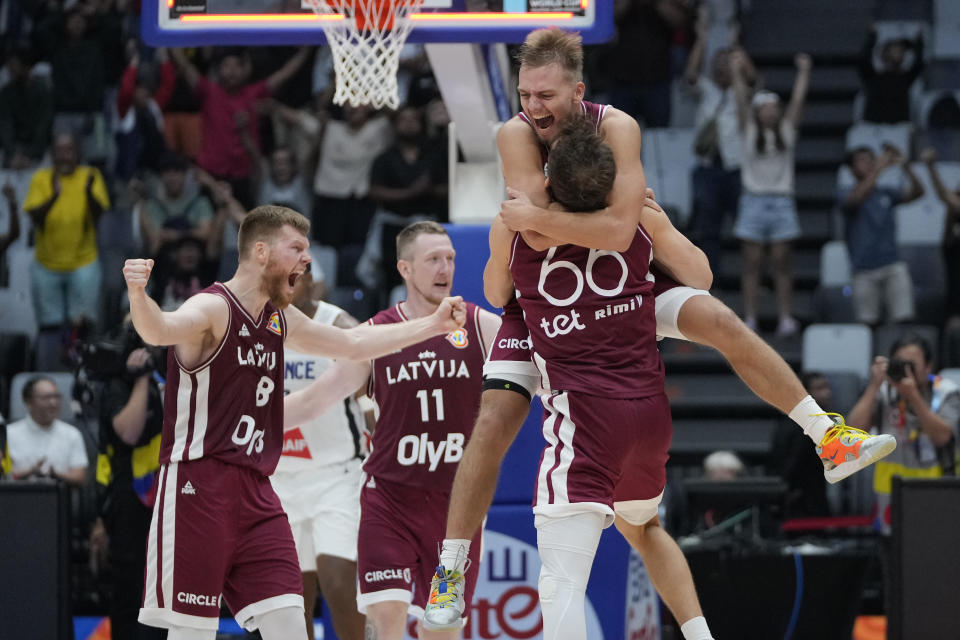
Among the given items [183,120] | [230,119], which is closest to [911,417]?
[230,119]

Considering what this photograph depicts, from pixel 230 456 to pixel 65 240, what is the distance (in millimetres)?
8185

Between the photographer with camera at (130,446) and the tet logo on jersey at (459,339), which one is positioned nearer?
the tet logo on jersey at (459,339)

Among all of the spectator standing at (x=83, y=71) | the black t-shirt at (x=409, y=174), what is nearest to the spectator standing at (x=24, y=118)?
the spectator standing at (x=83, y=71)

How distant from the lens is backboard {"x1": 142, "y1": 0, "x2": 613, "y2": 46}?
23.1ft

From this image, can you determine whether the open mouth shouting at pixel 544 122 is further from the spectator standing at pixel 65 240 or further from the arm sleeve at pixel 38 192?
the arm sleeve at pixel 38 192

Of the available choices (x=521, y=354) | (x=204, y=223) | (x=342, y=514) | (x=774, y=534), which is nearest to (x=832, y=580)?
(x=774, y=534)

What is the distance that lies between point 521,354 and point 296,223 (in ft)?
4.05

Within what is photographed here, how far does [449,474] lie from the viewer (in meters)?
6.84

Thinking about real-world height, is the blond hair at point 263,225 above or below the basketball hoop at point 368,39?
below

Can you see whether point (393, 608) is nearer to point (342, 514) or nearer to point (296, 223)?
point (342, 514)

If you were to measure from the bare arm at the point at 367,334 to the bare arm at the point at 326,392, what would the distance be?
422 millimetres

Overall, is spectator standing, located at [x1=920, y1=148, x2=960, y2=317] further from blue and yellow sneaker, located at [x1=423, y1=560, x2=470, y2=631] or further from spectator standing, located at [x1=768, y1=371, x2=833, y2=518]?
blue and yellow sneaker, located at [x1=423, y1=560, x2=470, y2=631]

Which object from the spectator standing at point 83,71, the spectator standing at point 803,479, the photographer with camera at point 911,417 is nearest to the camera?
the photographer with camera at point 911,417

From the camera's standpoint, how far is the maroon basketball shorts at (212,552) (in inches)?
223
